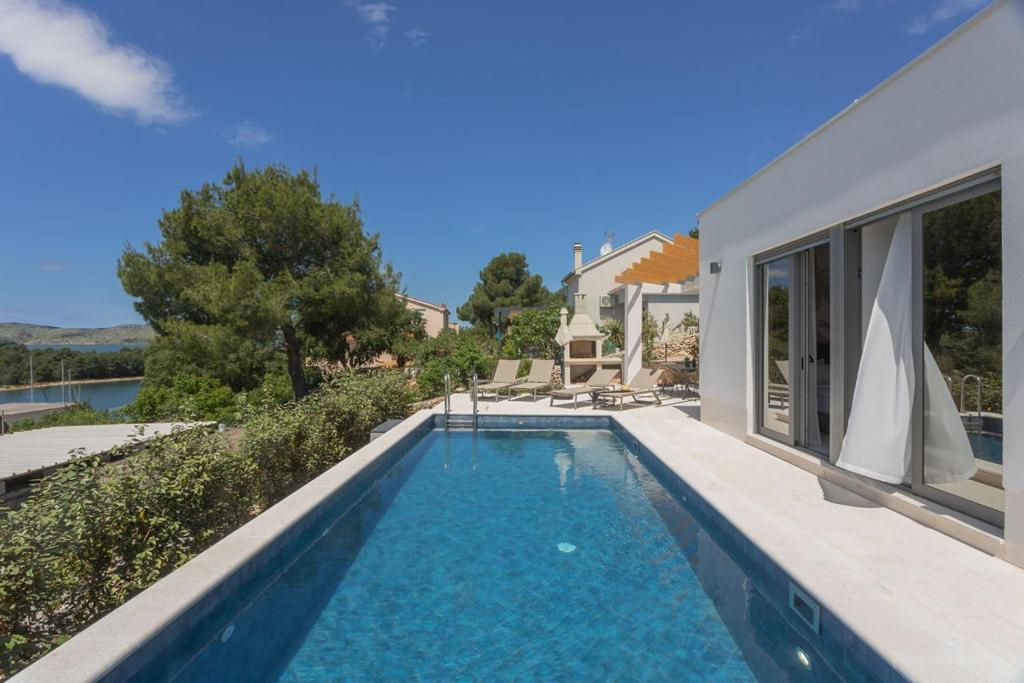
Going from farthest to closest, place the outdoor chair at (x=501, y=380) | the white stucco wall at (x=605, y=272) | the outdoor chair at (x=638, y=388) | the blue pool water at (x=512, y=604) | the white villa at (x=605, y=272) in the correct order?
the white stucco wall at (x=605, y=272) < the white villa at (x=605, y=272) < the outdoor chair at (x=501, y=380) < the outdoor chair at (x=638, y=388) < the blue pool water at (x=512, y=604)

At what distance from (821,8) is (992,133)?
988cm

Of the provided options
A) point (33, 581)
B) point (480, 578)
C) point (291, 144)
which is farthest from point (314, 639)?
point (291, 144)

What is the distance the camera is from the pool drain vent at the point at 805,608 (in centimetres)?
314

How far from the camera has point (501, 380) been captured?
14172 mm

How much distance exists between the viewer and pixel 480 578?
4.32 metres

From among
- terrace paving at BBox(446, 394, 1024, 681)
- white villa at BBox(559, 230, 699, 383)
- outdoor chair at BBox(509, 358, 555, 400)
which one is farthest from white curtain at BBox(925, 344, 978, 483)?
outdoor chair at BBox(509, 358, 555, 400)

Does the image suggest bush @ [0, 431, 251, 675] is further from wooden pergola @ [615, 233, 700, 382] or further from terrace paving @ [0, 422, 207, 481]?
wooden pergola @ [615, 233, 700, 382]

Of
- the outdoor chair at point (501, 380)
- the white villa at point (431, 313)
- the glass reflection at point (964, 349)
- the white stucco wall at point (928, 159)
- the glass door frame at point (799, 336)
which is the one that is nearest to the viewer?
the white stucco wall at point (928, 159)

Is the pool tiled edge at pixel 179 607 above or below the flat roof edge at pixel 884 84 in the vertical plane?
below

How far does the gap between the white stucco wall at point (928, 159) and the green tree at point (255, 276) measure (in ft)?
43.7

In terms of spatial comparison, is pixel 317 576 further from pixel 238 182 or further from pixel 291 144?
pixel 291 144

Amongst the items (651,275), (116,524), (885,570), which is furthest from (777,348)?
Answer: (116,524)

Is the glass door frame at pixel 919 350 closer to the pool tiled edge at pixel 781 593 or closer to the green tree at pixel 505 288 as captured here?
the pool tiled edge at pixel 781 593

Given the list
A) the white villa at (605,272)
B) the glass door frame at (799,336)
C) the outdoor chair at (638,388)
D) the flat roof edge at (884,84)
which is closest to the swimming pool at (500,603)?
the glass door frame at (799,336)
